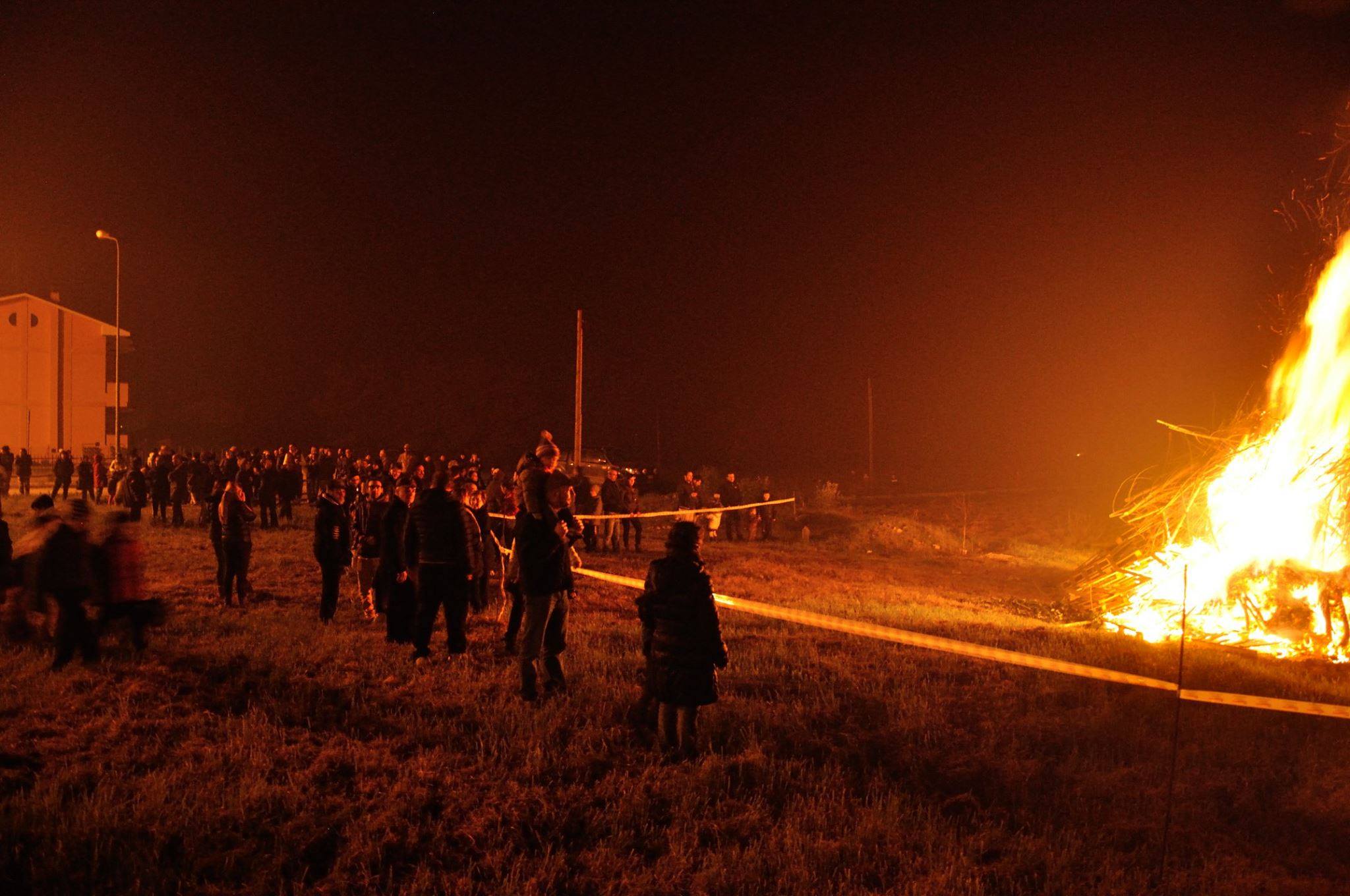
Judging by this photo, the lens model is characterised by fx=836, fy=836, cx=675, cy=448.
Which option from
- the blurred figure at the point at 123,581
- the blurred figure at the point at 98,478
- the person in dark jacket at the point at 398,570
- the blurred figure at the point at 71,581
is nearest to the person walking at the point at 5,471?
the blurred figure at the point at 98,478

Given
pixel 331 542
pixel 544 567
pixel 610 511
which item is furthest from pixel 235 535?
pixel 610 511

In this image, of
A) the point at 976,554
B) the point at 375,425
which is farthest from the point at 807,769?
the point at 375,425

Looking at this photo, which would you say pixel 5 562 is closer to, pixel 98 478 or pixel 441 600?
pixel 441 600

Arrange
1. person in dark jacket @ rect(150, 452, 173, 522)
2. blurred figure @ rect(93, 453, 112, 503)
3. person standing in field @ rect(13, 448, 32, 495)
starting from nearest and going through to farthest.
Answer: person in dark jacket @ rect(150, 452, 173, 522)
blurred figure @ rect(93, 453, 112, 503)
person standing in field @ rect(13, 448, 32, 495)

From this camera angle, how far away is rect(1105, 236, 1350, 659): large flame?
30.0ft

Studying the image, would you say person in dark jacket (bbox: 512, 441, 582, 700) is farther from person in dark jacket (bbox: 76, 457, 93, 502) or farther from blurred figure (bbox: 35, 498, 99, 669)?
person in dark jacket (bbox: 76, 457, 93, 502)

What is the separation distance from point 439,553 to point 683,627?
2.79m

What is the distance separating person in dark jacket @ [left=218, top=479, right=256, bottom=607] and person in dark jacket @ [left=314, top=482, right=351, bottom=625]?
3.87 ft

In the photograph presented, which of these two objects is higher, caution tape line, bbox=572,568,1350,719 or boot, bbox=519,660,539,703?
caution tape line, bbox=572,568,1350,719

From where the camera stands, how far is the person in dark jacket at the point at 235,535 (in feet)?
31.6

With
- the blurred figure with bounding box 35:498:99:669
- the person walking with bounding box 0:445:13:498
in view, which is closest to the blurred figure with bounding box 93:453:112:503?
the person walking with bounding box 0:445:13:498

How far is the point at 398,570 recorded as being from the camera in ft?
26.3

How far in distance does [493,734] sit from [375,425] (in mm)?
69306

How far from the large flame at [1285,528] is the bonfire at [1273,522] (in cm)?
1
